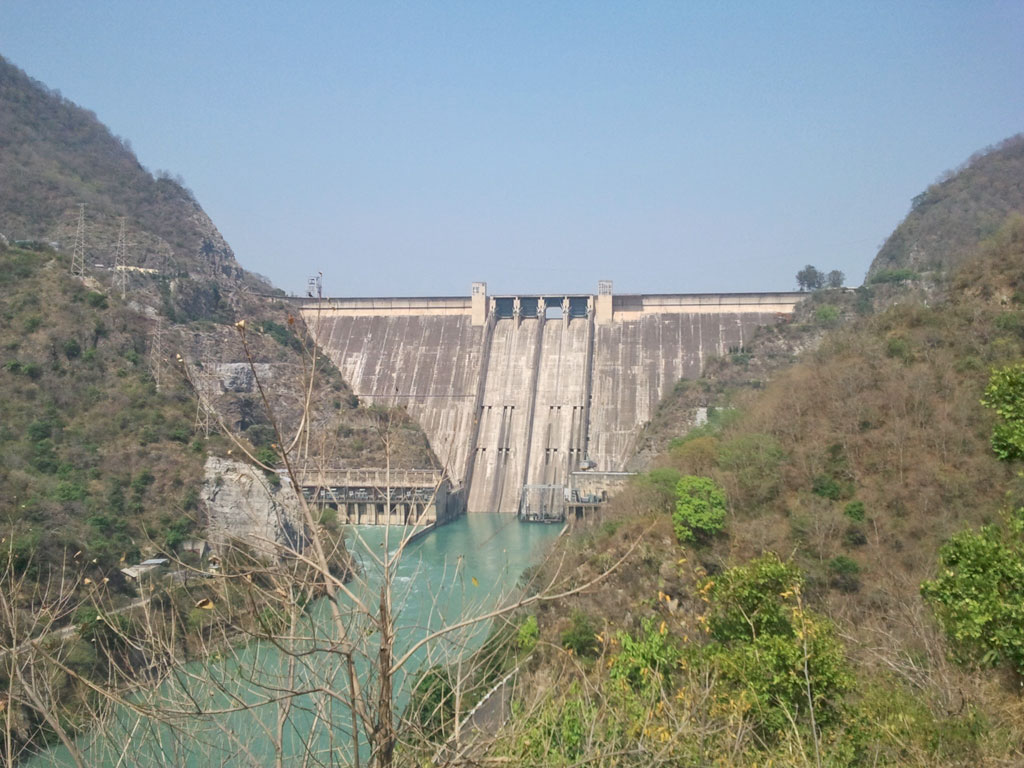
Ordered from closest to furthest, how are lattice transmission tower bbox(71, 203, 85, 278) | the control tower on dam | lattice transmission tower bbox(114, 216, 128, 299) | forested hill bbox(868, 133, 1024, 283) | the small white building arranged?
the small white building
lattice transmission tower bbox(71, 203, 85, 278)
lattice transmission tower bbox(114, 216, 128, 299)
the control tower on dam
forested hill bbox(868, 133, 1024, 283)

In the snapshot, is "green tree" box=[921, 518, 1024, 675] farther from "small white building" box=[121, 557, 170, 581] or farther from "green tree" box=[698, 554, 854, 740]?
"small white building" box=[121, 557, 170, 581]

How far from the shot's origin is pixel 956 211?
149 feet

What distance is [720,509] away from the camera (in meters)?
17.3

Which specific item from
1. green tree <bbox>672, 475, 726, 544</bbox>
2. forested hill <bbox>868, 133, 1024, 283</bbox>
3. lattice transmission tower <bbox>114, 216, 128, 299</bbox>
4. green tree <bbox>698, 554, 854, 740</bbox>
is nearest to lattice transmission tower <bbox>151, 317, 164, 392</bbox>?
lattice transmission tower <bbox>114, 216, 128, 299</bbox>

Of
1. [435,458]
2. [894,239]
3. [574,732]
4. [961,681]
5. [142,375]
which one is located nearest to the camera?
[574,732]

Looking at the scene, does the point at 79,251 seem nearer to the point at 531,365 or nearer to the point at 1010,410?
the point at 531,365

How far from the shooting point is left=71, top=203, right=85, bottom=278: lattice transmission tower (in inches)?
1170

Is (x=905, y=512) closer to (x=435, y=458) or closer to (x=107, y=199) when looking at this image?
(x=435, y=458)

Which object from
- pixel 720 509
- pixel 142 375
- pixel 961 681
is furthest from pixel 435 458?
pixel 961 681

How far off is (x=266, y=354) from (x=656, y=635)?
1207 inches

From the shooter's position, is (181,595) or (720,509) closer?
(181,595)

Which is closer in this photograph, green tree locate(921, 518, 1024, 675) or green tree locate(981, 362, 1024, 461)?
green tree locate(921, 518, 1024, 675)

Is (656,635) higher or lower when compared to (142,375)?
lower

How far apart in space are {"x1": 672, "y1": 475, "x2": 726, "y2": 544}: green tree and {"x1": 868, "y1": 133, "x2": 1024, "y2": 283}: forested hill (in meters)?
27.1
